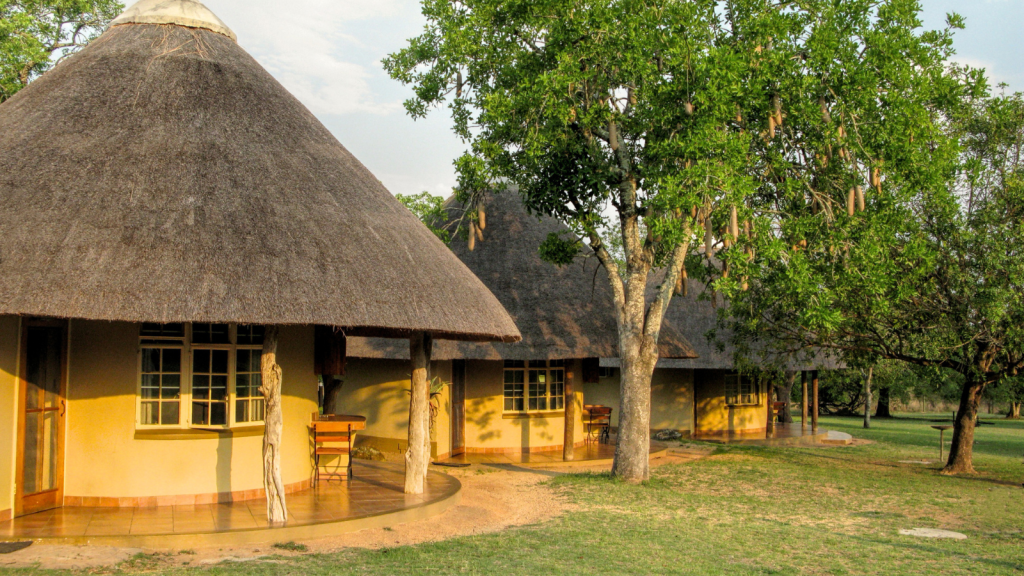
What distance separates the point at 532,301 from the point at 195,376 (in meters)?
8.42

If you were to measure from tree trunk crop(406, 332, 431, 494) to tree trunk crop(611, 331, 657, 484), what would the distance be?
4.31m

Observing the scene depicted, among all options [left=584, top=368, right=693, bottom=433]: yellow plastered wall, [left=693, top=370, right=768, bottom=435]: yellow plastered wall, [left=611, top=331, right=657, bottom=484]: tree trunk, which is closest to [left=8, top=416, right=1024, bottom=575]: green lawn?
[left=611, top=331, right=657, bottom=484]: tree trunk

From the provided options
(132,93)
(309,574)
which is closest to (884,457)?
(309,574)

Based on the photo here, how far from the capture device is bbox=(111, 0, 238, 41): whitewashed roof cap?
37.2 feet

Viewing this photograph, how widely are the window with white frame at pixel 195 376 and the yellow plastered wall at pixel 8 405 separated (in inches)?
55.8

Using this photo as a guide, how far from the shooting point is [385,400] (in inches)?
672

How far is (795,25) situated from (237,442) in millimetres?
10292

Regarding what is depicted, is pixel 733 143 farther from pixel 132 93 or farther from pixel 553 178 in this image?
pixel 132 93

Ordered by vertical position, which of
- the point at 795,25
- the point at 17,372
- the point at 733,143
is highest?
the point at 795,25

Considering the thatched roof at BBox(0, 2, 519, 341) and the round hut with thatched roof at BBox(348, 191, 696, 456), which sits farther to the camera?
the round hut with thatched roof at BBox(348, 191, 696, 456)

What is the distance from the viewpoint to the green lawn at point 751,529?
779cm

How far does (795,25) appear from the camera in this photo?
12.6 metres

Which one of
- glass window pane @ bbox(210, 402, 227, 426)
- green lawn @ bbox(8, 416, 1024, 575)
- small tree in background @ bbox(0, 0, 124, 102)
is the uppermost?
small tree in background @ bbox(0, 0, 124, 102)

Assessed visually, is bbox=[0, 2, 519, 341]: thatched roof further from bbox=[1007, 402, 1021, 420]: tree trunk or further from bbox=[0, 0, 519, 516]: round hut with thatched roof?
bbox=[1007, 402, 1021, 420]: tree trunk
